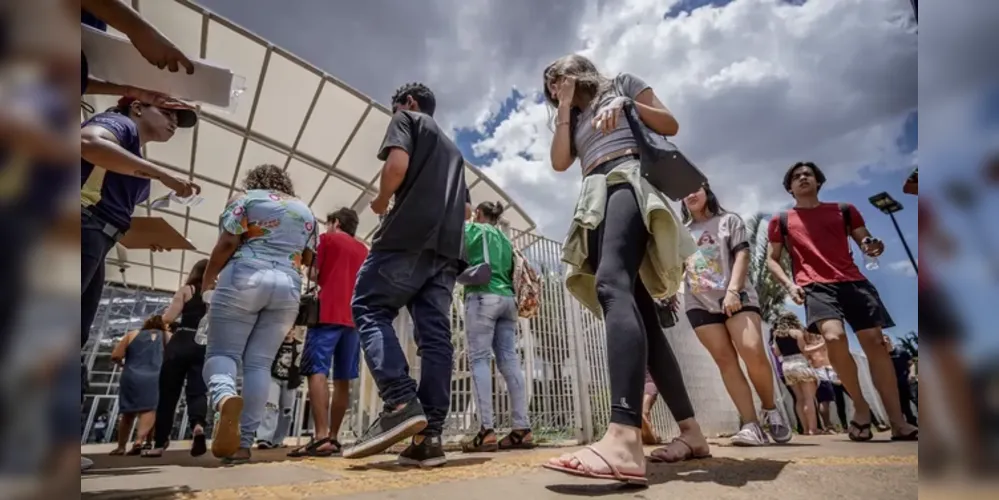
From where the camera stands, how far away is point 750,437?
2.72 meters

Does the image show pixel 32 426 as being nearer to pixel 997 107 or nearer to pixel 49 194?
pixel 49 194

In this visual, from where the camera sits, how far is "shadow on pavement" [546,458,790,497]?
131cm

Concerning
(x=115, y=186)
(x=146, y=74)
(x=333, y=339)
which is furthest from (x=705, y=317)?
(x=115, y=186)

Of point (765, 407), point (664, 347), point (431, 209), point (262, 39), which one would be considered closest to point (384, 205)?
point (431, 209)

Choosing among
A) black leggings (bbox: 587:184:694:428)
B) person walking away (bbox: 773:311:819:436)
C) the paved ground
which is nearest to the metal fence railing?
person walking away (bbox: 773:311:819:436)

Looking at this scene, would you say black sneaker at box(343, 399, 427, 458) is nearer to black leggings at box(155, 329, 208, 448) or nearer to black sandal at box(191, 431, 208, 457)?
black sandal at box(191, 431, 208, 457)

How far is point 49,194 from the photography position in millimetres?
323

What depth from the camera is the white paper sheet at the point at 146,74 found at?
4.44 feet

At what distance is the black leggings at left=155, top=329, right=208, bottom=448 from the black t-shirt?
2.17 metres

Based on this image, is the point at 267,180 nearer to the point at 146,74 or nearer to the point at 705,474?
the point at 146,74

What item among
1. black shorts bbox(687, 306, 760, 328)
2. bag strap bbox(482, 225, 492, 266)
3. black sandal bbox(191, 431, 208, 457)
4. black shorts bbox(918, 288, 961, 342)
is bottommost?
black sandal bbox(191, 431, 208, 457)

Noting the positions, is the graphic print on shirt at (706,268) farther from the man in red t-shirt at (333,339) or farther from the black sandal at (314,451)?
the black sandal at (314,451)

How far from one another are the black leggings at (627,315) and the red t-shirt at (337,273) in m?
2.10

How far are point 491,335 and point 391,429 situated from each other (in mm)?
1735
